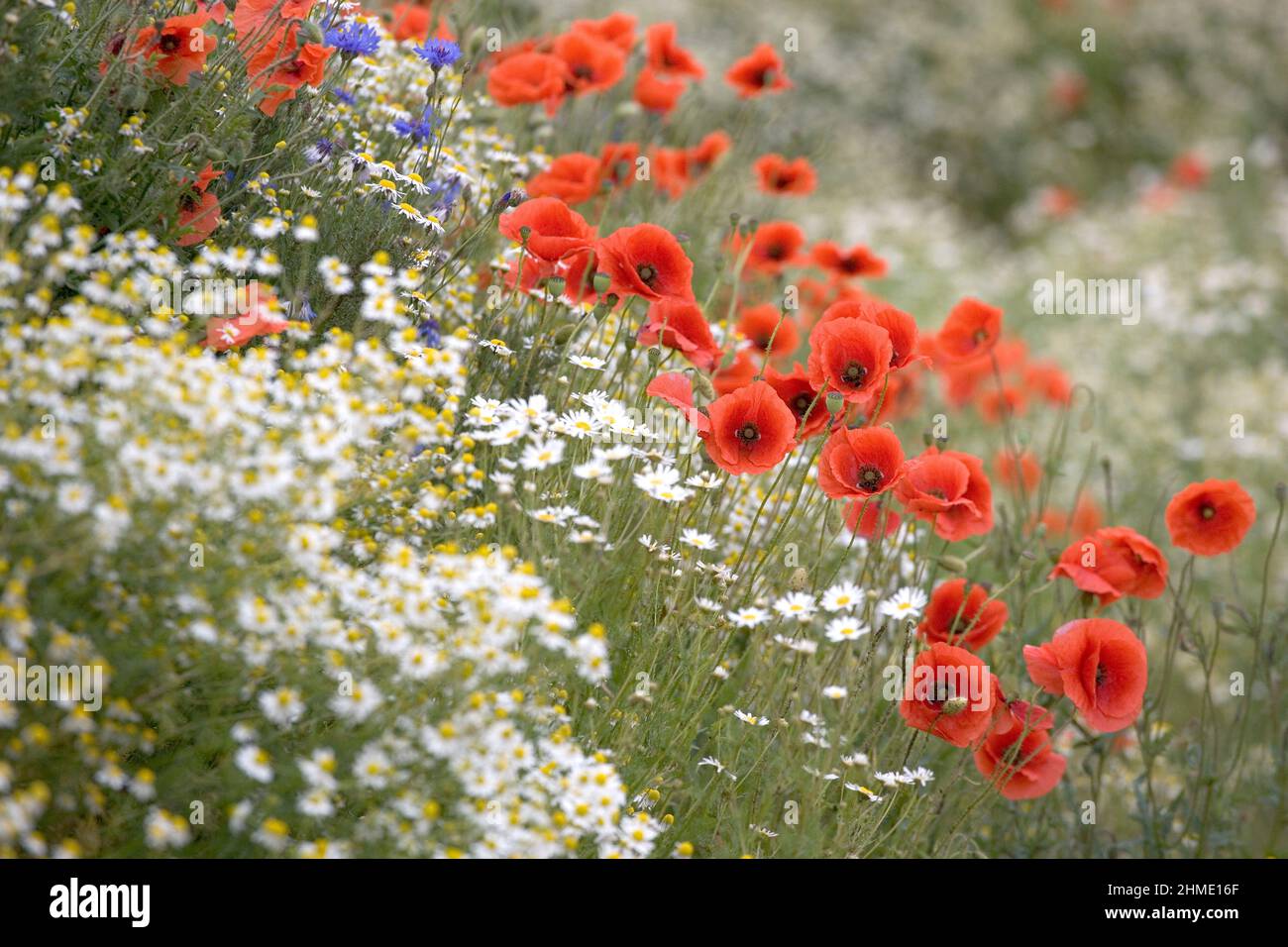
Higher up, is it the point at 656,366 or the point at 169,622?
the point at 656,366

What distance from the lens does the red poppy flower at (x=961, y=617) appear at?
9.68 feet

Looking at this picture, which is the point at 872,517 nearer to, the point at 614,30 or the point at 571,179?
the point at 571,179

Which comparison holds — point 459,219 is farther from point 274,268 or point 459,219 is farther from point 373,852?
point 373,852

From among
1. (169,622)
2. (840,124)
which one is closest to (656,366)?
(169,622)

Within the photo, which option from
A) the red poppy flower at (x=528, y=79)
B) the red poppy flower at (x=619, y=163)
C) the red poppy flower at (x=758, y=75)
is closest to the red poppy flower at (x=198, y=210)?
the red poppy flower at (x=528, y=79)

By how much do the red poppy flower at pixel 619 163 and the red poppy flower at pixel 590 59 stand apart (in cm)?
22

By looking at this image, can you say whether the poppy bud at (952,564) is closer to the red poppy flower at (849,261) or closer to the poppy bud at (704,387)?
the poppy bud at (704,387)

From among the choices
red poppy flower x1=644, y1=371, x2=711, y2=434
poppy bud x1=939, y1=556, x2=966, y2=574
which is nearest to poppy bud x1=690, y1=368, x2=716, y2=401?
red poppy flower x1=644, y1=371, x2=711, y2=434

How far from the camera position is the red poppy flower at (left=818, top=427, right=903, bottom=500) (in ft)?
8.77

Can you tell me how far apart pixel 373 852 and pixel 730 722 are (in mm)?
993

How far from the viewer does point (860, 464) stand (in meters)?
2.73

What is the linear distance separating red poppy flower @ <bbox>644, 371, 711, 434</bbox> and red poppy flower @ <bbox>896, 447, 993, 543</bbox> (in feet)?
1.52

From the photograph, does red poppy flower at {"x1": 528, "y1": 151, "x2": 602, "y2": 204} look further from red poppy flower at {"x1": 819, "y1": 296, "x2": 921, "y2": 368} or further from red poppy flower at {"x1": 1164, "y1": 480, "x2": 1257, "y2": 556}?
red poppy flower at {"x1": 1164, "y1": 480, "x2": 1257, "y2": 556}
